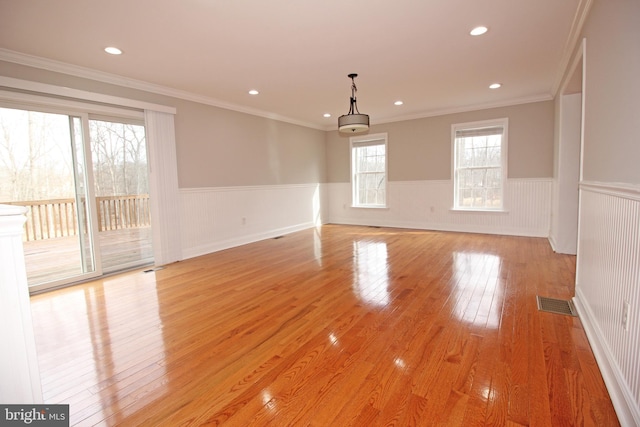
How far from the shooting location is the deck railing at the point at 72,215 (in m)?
3.57

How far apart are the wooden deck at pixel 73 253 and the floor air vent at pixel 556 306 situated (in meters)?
4.82

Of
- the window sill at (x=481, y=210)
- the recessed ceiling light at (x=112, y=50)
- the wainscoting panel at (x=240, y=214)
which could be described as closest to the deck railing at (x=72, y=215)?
the wainscoting panel at (x=240, y=214)

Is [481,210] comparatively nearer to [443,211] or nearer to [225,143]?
[443,211]

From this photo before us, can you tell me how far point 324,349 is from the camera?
6.92ft

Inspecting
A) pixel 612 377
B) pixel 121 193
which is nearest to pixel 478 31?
pixel 612 377

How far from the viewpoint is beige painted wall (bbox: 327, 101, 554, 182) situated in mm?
5633

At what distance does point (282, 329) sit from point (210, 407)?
0.87 meters

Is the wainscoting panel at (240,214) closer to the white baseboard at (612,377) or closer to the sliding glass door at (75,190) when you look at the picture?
the sliding glass door at (75,190)

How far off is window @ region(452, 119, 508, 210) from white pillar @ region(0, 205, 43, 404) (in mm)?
6756

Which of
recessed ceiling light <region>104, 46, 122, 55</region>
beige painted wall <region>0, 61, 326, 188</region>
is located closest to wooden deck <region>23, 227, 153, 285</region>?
beige painted wall <region>0, 61, 326, 188</region>

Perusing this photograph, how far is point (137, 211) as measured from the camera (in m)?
4.46

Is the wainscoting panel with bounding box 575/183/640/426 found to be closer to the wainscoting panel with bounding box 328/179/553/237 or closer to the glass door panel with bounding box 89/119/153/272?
the wainscoting panel with bounding box 328/179/553/237

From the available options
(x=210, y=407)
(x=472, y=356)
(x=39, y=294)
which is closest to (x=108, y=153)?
(x=39, y=294)

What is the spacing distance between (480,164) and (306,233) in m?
3.87
